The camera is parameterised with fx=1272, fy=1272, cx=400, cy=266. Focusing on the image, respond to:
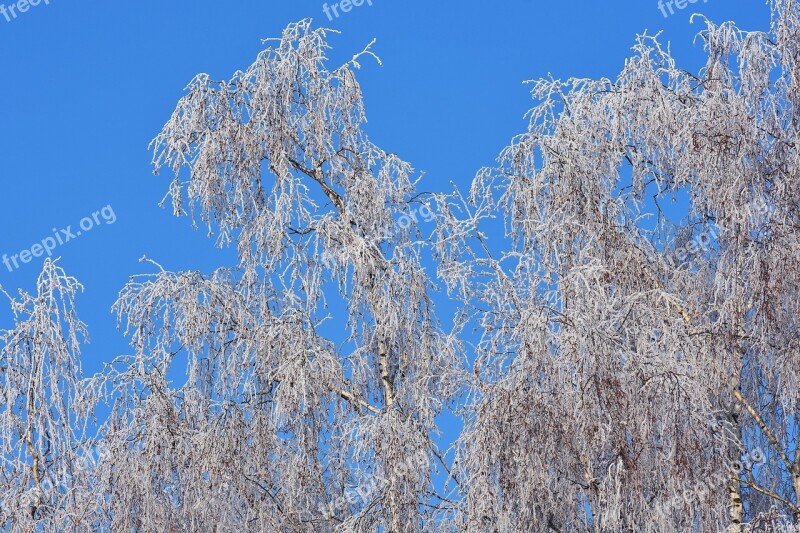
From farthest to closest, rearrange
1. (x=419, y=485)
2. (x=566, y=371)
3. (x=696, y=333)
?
(x=696, y=333) < (x=419, y=485) < (x=566, y=371)

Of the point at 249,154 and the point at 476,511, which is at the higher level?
the point at 249,154

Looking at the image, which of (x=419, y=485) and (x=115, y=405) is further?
(x=115, y=405)

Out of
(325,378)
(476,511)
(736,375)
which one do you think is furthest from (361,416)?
(736,375)

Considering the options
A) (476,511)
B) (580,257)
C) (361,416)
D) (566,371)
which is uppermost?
(580,257)

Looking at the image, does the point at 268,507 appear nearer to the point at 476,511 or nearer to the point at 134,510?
the point at 134,510

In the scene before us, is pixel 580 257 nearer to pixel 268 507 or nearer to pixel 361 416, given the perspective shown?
pixel 361 416

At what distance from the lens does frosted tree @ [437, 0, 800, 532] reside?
25.3 feet

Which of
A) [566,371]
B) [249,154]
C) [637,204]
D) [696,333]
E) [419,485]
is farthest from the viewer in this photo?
[637,204]

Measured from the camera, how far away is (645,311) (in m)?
8.67

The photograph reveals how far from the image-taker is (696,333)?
9086mm

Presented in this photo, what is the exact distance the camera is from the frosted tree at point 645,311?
771cm

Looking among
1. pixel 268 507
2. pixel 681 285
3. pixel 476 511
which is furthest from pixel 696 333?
pixel 268 507

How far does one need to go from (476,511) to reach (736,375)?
265 centimetres

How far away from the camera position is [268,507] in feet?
28.7
